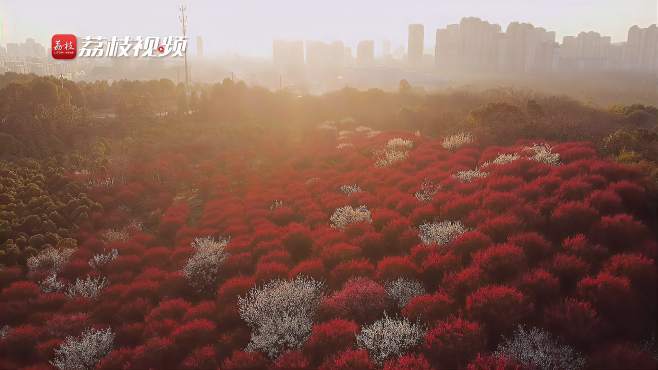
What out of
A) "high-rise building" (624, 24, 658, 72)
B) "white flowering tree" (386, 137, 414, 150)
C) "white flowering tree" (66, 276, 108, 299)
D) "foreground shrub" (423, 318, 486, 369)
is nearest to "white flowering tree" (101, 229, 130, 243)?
"white flowering tree" (66, 276, 108, 299)

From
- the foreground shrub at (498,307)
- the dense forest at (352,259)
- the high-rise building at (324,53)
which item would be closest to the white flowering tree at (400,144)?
the dense forest at (352,259)

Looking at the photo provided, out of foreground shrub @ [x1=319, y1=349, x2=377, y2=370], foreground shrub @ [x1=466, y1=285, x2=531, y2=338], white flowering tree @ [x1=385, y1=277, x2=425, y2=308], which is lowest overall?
foreground shrub @ [x1=319, y1=349, x2=377, y2=370]

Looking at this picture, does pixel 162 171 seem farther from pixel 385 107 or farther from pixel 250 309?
pixel 385 107

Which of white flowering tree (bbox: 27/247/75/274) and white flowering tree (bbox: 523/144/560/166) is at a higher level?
white flowering tree (bbox: 523/144/560/166)

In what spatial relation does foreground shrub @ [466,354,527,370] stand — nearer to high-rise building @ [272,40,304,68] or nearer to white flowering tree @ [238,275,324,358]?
white flowering tree @ [238,275,324,358]

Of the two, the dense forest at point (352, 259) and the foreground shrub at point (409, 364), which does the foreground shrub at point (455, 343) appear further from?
the foreground shrub at point (409, 364)

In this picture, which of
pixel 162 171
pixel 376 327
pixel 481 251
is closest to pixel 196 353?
pixel 376 327
